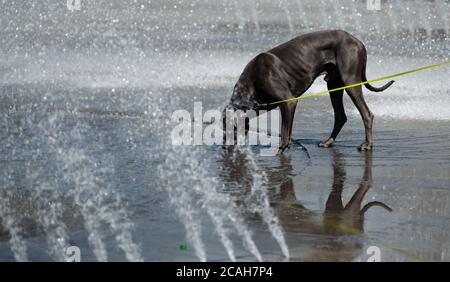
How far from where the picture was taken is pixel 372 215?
698 cm

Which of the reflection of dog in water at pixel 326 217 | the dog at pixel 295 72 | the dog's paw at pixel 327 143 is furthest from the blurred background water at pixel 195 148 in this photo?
the dog at pixel 295 72

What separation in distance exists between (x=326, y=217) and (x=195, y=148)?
3.21 m

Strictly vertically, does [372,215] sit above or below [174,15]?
below

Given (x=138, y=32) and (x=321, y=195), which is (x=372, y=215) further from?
(x=138, y=32)

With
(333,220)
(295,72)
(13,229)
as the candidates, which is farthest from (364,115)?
(13,229)

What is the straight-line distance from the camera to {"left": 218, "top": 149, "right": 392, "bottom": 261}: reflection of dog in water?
6.01 meters

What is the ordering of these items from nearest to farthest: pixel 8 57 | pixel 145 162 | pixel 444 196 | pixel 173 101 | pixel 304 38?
1. pixel 444 196
2. pixel 145 162
3. pixel 304 38
4. pixel 173 101
5. pixel 8 57

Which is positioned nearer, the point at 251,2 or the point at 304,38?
the point at 304,38

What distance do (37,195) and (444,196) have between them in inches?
136

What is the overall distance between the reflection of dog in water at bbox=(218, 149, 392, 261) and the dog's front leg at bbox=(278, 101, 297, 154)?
2.54ft

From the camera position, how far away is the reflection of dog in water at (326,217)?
6008mm
